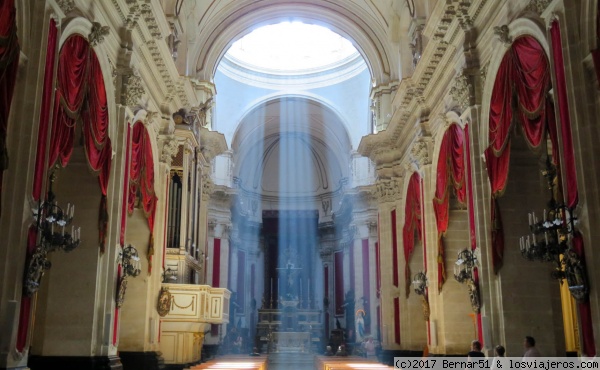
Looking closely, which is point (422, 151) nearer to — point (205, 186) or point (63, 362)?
point (205, 186)

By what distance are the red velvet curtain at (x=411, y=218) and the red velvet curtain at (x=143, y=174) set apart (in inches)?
291

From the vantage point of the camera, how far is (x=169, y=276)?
15.8 metres

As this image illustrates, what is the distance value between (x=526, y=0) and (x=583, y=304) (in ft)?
16.2

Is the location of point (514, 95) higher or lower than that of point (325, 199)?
lower

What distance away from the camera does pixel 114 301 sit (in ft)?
36.9

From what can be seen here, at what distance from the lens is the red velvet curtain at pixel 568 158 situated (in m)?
7.66

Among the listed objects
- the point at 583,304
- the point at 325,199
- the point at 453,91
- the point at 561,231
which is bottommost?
the point at 583,304

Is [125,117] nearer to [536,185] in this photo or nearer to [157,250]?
[157,250]

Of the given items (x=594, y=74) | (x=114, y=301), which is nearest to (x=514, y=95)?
(x=594, y=74)

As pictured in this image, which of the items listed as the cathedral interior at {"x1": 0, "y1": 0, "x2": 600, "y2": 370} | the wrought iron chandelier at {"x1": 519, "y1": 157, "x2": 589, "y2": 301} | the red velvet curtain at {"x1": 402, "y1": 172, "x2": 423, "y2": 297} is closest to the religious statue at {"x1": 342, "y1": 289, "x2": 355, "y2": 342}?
the cathedral interior at {"x1": 0, "y1": 0, "x2": 600, "y2": 370}

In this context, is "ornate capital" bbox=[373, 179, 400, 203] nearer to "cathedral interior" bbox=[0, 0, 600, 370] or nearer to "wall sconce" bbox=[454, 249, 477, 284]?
"cathedral interior" bbox=[0, 0, 600, 370]

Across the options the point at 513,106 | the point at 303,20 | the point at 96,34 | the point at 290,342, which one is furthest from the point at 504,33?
the point at 290,342

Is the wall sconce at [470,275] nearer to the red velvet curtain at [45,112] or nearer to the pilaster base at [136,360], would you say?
the pilaster base at [136,360]

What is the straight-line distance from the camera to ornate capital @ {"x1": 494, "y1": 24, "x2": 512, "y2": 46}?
10398mm
